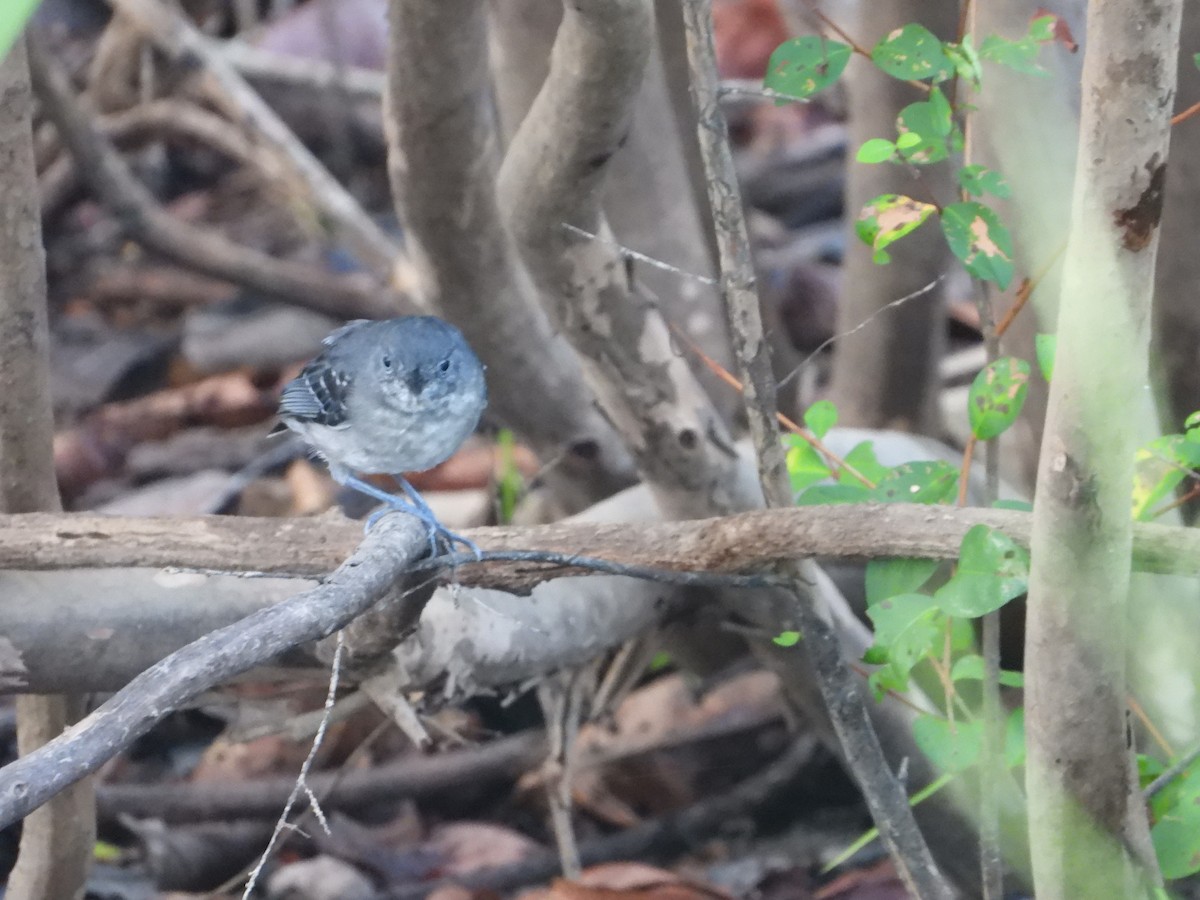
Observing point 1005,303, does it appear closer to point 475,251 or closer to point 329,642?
point 475,251

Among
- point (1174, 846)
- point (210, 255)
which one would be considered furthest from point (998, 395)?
point (210, 255)

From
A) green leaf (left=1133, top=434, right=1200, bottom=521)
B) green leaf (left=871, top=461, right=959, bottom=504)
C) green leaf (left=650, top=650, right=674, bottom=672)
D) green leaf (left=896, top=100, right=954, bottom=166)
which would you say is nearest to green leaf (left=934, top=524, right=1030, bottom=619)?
green leaf (left=1133, top=434, right=1200, bottom=521)

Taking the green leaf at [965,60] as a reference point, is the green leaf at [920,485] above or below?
below

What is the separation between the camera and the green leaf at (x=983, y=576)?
5.29ft

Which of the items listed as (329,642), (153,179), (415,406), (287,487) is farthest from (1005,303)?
(153,179)

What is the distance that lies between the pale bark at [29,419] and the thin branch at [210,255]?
267cm

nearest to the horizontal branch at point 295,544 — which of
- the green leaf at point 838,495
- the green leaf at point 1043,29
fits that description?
the green leaf at point 838,495

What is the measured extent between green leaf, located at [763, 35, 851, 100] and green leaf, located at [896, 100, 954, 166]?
0.41 ft

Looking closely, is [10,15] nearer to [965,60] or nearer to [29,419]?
[965,60]

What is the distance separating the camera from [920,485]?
2014mm

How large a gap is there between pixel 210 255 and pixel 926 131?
4.28 m

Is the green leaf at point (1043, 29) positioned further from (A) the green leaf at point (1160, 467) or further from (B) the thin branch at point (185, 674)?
(B) the thin branch at point (185, 674)

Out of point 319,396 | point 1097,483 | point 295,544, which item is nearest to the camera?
point 1097,483

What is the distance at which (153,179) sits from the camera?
7.83 m
